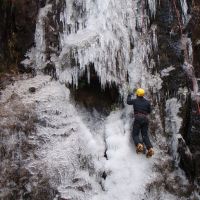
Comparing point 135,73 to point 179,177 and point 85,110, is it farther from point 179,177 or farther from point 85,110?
point 179,177

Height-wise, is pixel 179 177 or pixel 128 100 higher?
pixel 128 100

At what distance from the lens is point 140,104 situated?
9.79m

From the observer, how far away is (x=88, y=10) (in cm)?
1101

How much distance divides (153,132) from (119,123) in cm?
76

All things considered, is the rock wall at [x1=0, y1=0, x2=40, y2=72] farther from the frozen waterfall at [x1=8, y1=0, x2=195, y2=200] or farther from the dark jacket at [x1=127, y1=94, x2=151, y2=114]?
the dark jacket at [x1=127, y1=94, x2=151, y2=114]

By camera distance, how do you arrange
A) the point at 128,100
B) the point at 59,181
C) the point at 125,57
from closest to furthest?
the point at 59,181 → the point at 128,100 → the point at 125,57

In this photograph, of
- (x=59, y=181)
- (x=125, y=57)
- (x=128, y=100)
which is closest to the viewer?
(x=59, y=181)

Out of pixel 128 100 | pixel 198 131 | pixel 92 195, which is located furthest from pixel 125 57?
pixel 92 195

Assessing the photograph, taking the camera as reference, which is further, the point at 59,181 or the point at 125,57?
the point at 125,57

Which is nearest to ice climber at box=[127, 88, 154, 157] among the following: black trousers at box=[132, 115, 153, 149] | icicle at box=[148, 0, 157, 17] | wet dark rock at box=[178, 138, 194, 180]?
black trousers at box=[132, 115, 153, 149]

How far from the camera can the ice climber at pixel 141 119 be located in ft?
31.7

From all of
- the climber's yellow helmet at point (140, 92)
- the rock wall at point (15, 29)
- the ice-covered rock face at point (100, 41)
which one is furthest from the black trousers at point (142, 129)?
the rock wall at point (15, 29)

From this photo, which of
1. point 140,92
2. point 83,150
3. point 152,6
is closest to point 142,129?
point 140,92

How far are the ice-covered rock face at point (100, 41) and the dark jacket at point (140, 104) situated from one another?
687 mm
